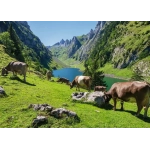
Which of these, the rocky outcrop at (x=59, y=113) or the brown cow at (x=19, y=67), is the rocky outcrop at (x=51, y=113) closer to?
the rocky outcrop at (x=59, y=113)

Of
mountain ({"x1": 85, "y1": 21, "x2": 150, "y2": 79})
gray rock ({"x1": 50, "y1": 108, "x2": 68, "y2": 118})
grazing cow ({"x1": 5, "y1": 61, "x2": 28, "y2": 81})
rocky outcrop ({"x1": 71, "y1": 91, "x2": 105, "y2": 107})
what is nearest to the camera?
gray rock ({"x1": 50, "y1": 108, "x2": 68, "y2": 118})

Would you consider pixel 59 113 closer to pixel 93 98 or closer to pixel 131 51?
pixel 93 98

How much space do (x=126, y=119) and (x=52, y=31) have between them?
1164 centimetres

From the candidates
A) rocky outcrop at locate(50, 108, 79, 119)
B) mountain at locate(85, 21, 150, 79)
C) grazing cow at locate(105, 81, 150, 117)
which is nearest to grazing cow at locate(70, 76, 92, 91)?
grazing cow at locate(105, 81, 150, 117)

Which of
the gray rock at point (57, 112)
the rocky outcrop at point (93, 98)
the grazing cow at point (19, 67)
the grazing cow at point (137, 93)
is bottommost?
Answer: the rocky outcrop at point (93, 98)

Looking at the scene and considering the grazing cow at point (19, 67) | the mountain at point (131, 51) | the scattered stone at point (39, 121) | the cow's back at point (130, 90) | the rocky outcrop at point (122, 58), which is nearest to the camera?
the scattered stone at point (39, 121)

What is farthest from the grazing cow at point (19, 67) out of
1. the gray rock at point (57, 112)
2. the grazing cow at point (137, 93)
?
the gray rock at point (57, 112)

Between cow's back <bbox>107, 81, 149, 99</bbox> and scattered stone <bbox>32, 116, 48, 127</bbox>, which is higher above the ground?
cow's back <bbox>107, 81, 149, 99</bbox>

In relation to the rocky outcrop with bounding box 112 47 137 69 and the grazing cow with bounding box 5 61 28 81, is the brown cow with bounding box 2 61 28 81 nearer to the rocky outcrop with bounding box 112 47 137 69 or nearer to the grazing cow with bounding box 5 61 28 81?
the grazing cow with bounding box 5 61 28 81

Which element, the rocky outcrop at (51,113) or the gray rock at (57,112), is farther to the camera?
the gray rock at (57,112)

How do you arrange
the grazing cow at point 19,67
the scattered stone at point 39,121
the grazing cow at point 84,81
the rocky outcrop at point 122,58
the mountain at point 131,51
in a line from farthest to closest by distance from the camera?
the rocky outcrop at point 122,58, the mountain at point 131,51, the grazing cow at point 19,67, the grazing cow at point 84,81, the scattered stone at point 39,121
